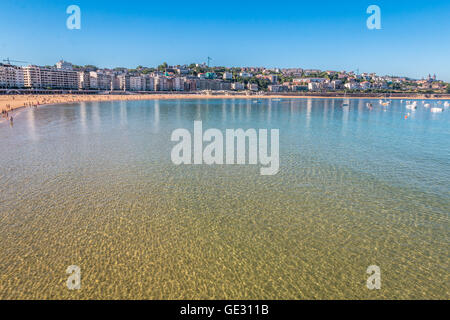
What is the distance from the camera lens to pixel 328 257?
23.0 feet

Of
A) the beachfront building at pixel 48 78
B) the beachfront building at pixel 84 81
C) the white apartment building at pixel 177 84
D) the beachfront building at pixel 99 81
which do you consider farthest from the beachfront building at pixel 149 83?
the beachfront building at pixel 48 78

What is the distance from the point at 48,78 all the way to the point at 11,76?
1547 cm

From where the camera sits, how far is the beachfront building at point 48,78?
430ft

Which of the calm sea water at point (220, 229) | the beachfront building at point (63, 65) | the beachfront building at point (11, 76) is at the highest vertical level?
the beachfront building at point (63, 65)

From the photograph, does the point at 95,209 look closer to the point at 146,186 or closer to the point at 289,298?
the point at 146,186

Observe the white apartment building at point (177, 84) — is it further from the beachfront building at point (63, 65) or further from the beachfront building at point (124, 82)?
the beachfront building at point (63, 65)

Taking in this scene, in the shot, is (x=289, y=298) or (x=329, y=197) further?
(x=329, y=197)

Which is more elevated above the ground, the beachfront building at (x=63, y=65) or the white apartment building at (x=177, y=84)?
the beachfront building at (x=63, y=65)

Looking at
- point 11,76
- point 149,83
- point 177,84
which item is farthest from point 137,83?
point 11,76

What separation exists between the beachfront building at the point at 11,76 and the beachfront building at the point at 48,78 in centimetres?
205

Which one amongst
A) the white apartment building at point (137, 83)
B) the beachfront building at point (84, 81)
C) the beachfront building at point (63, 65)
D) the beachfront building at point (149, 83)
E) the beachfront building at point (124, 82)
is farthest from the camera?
the beachfront building at point (63, 65)
